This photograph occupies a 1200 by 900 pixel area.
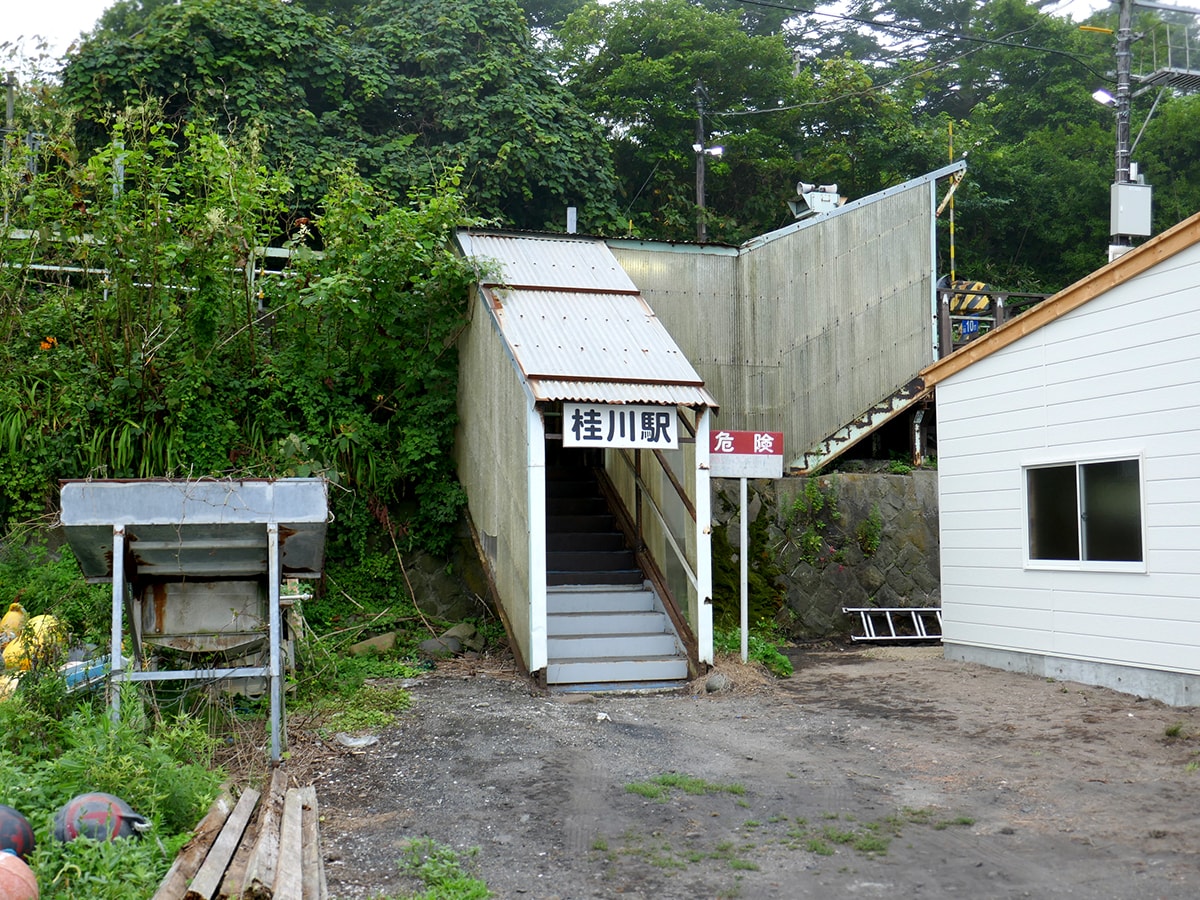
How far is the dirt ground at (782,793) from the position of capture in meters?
4.76

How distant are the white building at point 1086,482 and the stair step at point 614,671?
320cm

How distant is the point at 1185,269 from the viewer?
812 centimetres

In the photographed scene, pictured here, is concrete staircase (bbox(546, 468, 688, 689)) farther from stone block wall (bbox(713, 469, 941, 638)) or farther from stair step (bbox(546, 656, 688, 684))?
stone block wall (bbox(713, 469, 941, 638))

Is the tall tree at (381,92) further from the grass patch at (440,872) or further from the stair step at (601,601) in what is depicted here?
the grass patch at (440,872)

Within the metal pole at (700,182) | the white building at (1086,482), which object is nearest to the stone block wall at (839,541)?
the white building at (1086,482)

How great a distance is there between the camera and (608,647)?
975 centimetres

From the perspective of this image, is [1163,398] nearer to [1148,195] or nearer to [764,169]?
[1148,195]

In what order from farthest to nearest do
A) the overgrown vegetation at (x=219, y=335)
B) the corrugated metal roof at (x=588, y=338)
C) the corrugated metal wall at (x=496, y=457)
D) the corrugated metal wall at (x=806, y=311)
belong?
the corrugated metal wall at (x=806, y=311), the overgrown vegetation at (x=219, y=335), the corrugated metal roof at (x=588, y=338), the corrugated metal wall at (x=496, y=457)

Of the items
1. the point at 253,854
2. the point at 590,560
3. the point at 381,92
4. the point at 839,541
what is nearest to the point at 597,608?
the point at 590,560

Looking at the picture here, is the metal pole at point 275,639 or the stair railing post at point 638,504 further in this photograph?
the stair railing post at point 638,504

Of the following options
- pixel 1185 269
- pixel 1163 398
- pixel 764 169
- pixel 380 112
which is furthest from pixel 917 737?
pixel 764 169

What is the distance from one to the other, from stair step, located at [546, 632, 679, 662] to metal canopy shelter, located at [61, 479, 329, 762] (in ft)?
10.6

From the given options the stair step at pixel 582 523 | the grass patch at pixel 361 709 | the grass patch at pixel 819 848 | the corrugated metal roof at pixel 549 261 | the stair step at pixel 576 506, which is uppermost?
the corrugated metal roof at pixel 549 261

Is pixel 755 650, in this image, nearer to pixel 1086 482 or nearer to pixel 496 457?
pixel 496 457
